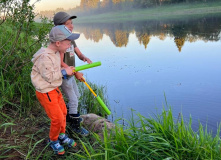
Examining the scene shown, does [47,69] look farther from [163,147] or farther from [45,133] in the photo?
[163,147]

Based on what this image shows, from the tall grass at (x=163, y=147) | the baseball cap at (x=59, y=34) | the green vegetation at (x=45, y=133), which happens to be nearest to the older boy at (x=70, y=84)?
the green vegetation at (x=45, y=133)

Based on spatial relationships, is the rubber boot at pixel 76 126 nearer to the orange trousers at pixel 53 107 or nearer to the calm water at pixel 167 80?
the orange trousers at pixel 53 107

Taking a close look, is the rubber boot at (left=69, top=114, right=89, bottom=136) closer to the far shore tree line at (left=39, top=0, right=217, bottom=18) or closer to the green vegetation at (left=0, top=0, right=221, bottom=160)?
the green vegetation at (left=0, top=0, right=221, bottom=160)

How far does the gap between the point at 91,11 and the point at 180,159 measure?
101793mm

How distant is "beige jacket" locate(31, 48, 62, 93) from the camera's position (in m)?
2.63

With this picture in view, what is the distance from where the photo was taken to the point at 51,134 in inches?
116

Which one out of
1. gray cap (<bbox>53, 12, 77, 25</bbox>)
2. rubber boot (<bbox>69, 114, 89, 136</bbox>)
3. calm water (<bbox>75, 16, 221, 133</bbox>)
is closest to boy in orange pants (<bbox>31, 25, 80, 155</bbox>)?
gray cap (<bbox>53, 12, 77, 25</bbox>)

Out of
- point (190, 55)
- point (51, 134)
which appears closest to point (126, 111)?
point (51, 134)

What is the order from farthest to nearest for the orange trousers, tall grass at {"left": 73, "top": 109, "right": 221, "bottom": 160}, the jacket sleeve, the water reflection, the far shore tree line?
the far shore tree line, the water reflection, the orange trousers, the jacket sleeve, tall grass at {"left": 73, "top": 109, "right": 221, "bottom": 160}

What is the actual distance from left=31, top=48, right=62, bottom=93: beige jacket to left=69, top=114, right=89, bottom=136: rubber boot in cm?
88

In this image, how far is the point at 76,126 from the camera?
3.54 meters

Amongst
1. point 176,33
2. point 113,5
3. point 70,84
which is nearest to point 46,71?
point 70,84

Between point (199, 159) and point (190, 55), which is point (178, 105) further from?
point (190, 55)

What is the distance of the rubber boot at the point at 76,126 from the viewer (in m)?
3.51
